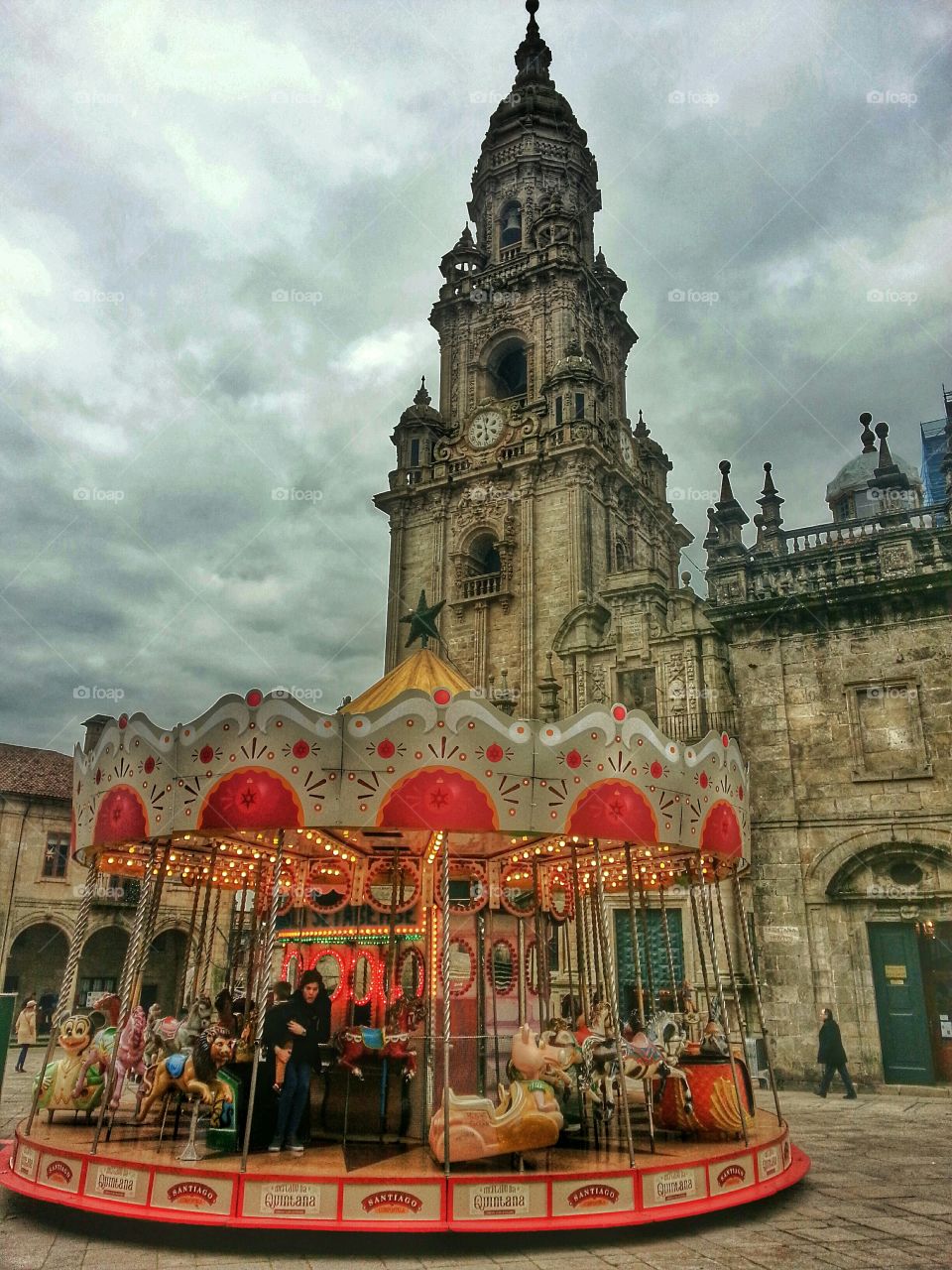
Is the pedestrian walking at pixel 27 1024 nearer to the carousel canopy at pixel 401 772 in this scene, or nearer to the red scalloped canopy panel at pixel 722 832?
the carousel canopy at pixel 401 772

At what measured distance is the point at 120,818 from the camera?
34.4 ft

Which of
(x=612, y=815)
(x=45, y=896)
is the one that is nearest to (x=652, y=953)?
(x=612, y=815)

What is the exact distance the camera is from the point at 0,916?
3183 centimetres

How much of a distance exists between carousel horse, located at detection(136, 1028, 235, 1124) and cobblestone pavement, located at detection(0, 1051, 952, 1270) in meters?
1.38

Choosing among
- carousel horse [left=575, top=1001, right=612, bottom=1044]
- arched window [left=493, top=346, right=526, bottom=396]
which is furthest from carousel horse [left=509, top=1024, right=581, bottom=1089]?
arched window [left=493, top=346, right=526, bottom=396]

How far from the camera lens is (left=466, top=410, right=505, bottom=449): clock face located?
1494 inches

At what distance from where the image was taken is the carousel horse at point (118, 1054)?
445 inches

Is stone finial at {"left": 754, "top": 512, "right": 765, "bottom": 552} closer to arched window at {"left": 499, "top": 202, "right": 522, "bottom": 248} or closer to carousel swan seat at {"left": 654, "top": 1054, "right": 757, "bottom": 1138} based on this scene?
carousel swan seat at {"left": 654, "top": 1054, "right": 757, "bottom": 1138}

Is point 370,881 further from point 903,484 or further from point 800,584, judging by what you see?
point 903,484

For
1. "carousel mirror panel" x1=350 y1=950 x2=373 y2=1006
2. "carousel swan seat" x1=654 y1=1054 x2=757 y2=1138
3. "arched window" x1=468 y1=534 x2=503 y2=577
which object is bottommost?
"carousel swan seat" x1=654 y1=1054 x2=757 y2=1138

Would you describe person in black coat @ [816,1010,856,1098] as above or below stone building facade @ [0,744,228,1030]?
below

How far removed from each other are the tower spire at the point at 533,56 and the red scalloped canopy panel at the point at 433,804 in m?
47.5

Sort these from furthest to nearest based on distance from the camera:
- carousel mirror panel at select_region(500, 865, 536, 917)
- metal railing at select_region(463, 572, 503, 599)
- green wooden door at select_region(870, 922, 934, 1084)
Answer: metal railing at select_region(463, 572, 503, 599) < green wooden door at select_region(870, 922, 934, 1084) < carousel mirror panel at select_region(500, 865, 536, 917)

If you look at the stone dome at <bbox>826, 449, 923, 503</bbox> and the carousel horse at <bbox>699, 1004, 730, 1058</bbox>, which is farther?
the stone dome at <bbox>826, 449, 923, 503</bbox>
